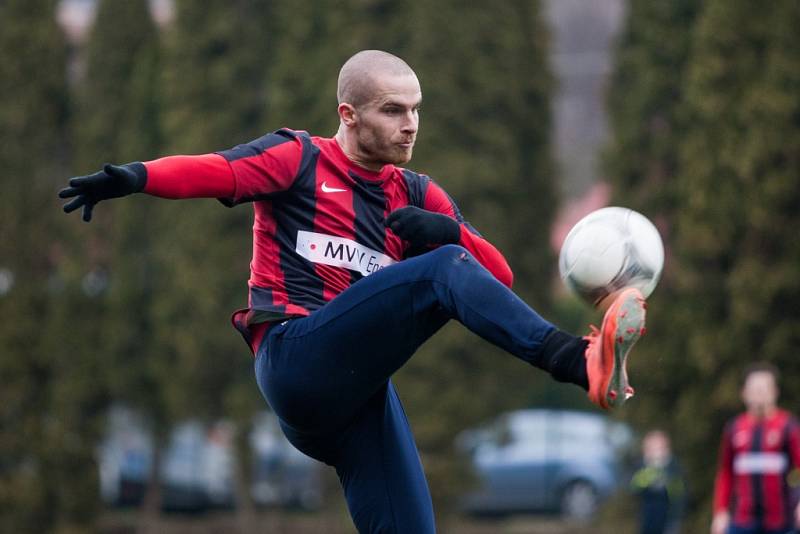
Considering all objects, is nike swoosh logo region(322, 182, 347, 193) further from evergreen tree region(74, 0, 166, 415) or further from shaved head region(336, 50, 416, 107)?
evergreen tree region(74, 0, 166, 415)

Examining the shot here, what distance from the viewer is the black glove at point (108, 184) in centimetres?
457

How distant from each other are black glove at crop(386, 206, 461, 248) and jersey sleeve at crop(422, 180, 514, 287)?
0.10 m

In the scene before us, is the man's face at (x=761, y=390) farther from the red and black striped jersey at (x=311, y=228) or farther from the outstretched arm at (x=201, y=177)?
the outstretched arm at (x=201, y=177)

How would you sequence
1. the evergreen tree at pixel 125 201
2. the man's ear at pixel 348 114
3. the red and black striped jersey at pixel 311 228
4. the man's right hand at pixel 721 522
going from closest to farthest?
the red and black striped jersey at pixel 311 228, the man's ear at pixel 348 114, the man's right hand at pixel 721 522, the evergreen tree at pixel 125 201

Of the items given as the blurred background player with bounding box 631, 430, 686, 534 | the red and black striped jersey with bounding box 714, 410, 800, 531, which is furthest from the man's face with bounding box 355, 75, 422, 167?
the blurred background player with bounding box 631, 430, 686, 534

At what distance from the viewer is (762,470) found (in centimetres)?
980

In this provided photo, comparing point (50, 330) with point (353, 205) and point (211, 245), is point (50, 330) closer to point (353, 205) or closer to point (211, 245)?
point (211, 245)

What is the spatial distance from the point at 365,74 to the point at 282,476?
1329cm

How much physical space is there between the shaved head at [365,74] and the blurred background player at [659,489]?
8.12 metres

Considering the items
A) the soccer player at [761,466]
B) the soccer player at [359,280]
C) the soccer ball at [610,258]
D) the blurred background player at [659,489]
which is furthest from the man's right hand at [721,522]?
the soccer ball at [610,258]

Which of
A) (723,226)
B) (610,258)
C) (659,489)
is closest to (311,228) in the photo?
(610,258)

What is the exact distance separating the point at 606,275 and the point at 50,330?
1344 centimetres

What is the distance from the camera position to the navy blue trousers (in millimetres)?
4398

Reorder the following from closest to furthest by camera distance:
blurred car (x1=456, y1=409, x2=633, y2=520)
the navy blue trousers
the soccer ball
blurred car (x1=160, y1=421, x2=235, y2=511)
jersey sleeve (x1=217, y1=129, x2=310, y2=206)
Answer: the navy blue trousers, the soccer ball, jersey sleeve (x1=217, y1=129, x2=310, y2=206), blurred car (x1=456, y1=409, x2=633, y2=520), blurred car (x1=160, y1=421, x2=235, y2=511)
